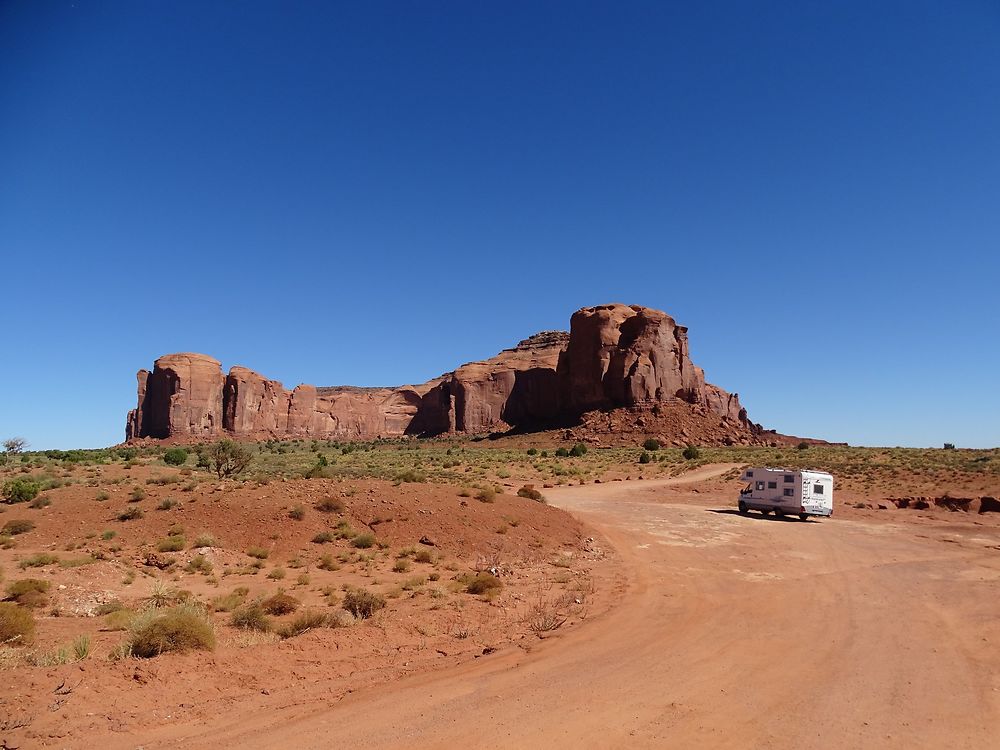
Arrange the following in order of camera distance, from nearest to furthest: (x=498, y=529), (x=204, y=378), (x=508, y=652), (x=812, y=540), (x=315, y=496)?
(x=508, y=652)
(x=498, y=529)
(x=315, y=496)
(x=812, y=540)
(x=204, y=378)

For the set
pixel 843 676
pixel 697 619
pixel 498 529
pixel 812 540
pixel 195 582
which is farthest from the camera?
pixel 812 540

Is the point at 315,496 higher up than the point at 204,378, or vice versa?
the point at 204,378

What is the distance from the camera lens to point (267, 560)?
1441cm

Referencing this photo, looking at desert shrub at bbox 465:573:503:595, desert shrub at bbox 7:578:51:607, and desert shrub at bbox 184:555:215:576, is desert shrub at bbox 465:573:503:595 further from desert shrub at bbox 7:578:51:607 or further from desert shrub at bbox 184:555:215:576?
desert shrub at bbox 7:578:51:607

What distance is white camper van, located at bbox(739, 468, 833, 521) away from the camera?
24.5m

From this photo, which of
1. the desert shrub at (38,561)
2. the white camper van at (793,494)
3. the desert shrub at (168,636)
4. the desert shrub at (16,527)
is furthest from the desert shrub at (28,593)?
the white camper van at (793,494)

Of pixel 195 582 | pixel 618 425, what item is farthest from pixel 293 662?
pixel 618 425

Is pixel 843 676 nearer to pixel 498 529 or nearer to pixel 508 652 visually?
pixel 508 652

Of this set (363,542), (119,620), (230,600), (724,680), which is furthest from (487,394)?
(724,680)

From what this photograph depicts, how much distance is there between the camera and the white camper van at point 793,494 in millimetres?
24531

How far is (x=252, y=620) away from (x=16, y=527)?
1066 centimetres

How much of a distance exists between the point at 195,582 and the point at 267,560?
2.18 metres

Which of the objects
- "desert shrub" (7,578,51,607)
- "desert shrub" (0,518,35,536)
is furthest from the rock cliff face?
"desert shrub" (7,578,51,607)

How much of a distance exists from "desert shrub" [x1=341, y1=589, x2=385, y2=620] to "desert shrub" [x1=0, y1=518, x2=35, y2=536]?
1080cm
